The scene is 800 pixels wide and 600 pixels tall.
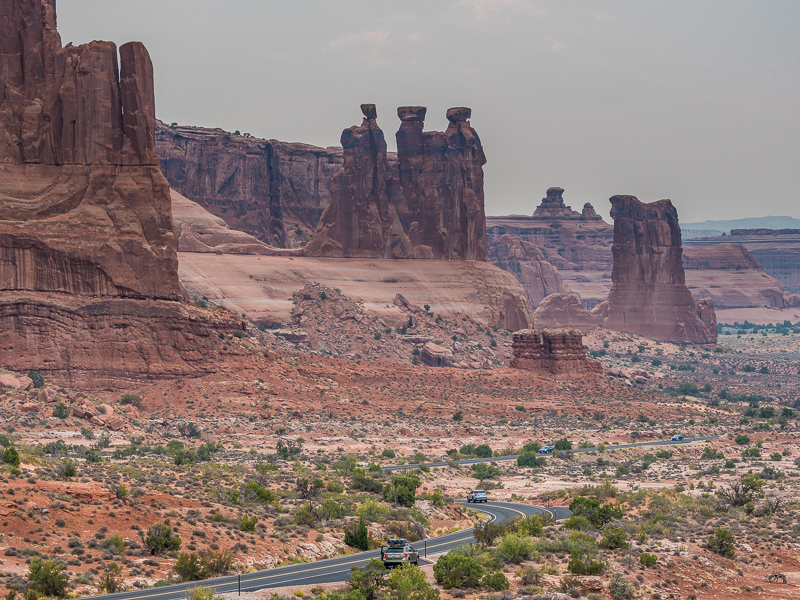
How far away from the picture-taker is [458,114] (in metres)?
139

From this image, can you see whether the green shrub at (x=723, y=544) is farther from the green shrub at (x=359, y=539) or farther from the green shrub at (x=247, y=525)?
the green shrub at (x=247, y=525)

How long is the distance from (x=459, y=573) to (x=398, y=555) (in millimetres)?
1734

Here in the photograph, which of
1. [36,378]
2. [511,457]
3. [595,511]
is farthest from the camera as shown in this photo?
[511,457]

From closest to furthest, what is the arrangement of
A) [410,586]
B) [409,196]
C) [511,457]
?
1. [410,586]
2. [511,457]
3. [409,196]

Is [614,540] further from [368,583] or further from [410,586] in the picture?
[368,583]

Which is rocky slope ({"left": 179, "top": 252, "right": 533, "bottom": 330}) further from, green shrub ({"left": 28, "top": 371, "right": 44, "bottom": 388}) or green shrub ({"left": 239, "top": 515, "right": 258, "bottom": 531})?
green shrub ({"left": 239, "top": 515, "right": 258, "bottom": 531})

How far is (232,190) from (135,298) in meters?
86.4

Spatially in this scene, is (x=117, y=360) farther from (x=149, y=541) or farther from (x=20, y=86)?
(x=149, y=541)

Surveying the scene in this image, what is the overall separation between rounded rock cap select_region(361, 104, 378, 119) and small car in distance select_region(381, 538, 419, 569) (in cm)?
10373

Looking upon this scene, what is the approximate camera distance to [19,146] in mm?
71375

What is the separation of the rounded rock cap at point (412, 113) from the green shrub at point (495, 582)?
110366 mm

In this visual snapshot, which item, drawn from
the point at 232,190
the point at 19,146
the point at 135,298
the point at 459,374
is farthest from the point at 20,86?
the point at 232,190

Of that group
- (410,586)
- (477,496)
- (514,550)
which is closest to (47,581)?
(410,586)

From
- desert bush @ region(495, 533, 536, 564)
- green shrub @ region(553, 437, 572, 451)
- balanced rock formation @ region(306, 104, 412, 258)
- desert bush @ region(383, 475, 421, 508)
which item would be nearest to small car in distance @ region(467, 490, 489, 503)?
desert bush @ region(383, 475, 421, 508)
